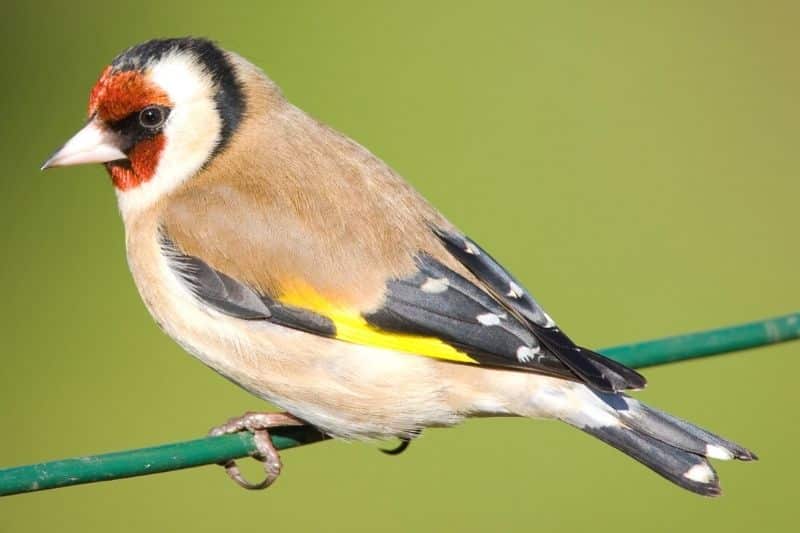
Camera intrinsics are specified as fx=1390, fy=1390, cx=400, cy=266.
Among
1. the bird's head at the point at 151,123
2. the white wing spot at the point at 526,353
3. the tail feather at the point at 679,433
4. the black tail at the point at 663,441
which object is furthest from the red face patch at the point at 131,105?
the tail feather at the point at 679,433

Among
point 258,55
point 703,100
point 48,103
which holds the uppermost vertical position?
point 703,100

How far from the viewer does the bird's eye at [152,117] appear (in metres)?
4.60

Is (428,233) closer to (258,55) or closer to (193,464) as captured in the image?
(193,464)

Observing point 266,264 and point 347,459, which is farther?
point 347,459

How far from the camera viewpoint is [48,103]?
6895mm

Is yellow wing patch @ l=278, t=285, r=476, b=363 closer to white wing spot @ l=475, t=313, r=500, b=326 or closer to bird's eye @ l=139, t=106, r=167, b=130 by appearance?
white wing spot @ l=475, t=313, r=500, b=326

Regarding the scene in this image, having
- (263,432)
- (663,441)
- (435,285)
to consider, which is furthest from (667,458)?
(263,432)

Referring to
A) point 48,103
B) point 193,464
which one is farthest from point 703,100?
point 193,464

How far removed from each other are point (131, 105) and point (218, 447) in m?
1.37

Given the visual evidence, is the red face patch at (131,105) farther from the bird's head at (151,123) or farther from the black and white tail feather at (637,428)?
the black and white tail feather at (637,428)

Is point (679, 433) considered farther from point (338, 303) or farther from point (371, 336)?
point (338, 303)

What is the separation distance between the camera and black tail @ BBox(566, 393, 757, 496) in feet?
13.4

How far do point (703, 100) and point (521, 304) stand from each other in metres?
3.58

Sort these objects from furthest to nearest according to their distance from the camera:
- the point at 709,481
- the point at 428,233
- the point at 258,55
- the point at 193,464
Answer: the point at 258,55 < the point at 428,233 < the point at 709,481 < the point at 193,464
